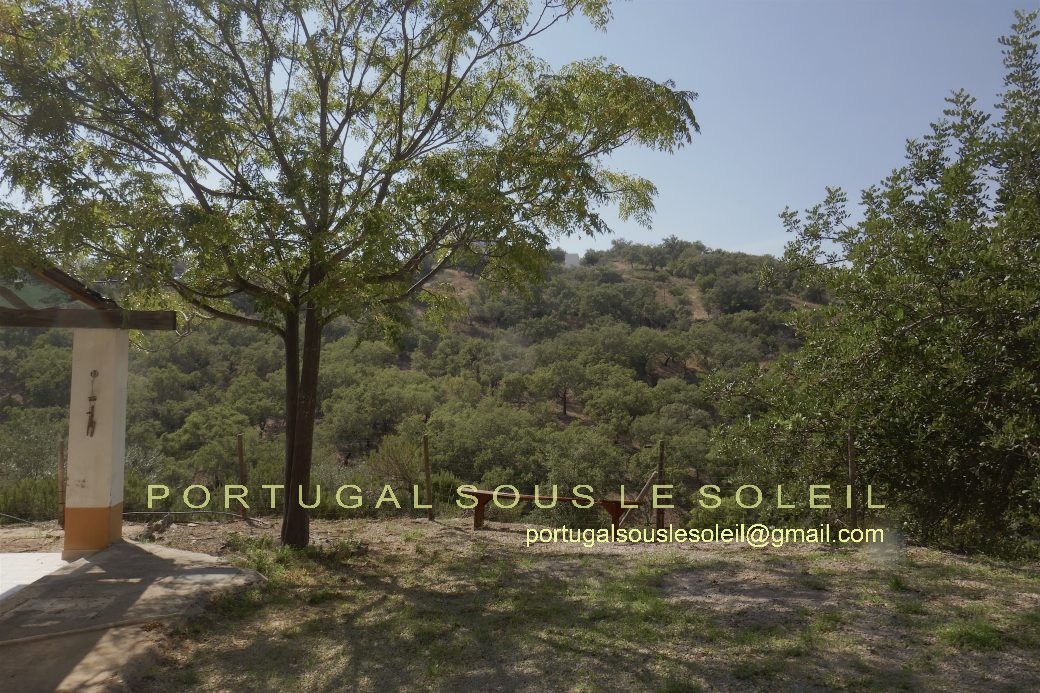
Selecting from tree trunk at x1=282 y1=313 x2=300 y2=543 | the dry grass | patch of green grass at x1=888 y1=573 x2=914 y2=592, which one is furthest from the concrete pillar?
patch of green grass at x1=888 y1=573 x2=914 y2=592

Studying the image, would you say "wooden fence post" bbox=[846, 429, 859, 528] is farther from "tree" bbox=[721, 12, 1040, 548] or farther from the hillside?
the hillside

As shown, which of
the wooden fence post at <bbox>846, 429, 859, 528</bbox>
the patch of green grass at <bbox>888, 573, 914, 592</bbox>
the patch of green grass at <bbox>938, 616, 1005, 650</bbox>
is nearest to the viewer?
the patch of green grass at <bbox>938, 616, 1005, 650</bbox>

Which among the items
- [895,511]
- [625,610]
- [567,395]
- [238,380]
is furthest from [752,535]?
[567,395]

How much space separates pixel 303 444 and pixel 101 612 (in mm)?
2740

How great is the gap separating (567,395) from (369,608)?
87.7ft

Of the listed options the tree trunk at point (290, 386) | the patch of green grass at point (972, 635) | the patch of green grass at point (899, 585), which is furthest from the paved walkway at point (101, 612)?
the patch of green grass at point (899, 585)

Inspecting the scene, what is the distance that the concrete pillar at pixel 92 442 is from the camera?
788cm

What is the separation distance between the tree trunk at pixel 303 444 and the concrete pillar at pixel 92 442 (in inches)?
73.2

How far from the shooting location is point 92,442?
7.93 metres

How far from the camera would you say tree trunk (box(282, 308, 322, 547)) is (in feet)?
26.5

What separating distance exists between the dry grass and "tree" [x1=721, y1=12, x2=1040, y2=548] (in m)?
0.78

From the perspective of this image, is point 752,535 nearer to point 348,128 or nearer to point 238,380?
point 348,128

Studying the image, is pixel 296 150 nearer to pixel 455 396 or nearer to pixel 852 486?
pixel 852 486

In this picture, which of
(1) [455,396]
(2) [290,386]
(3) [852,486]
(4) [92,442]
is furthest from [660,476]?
(1) [455,396]
